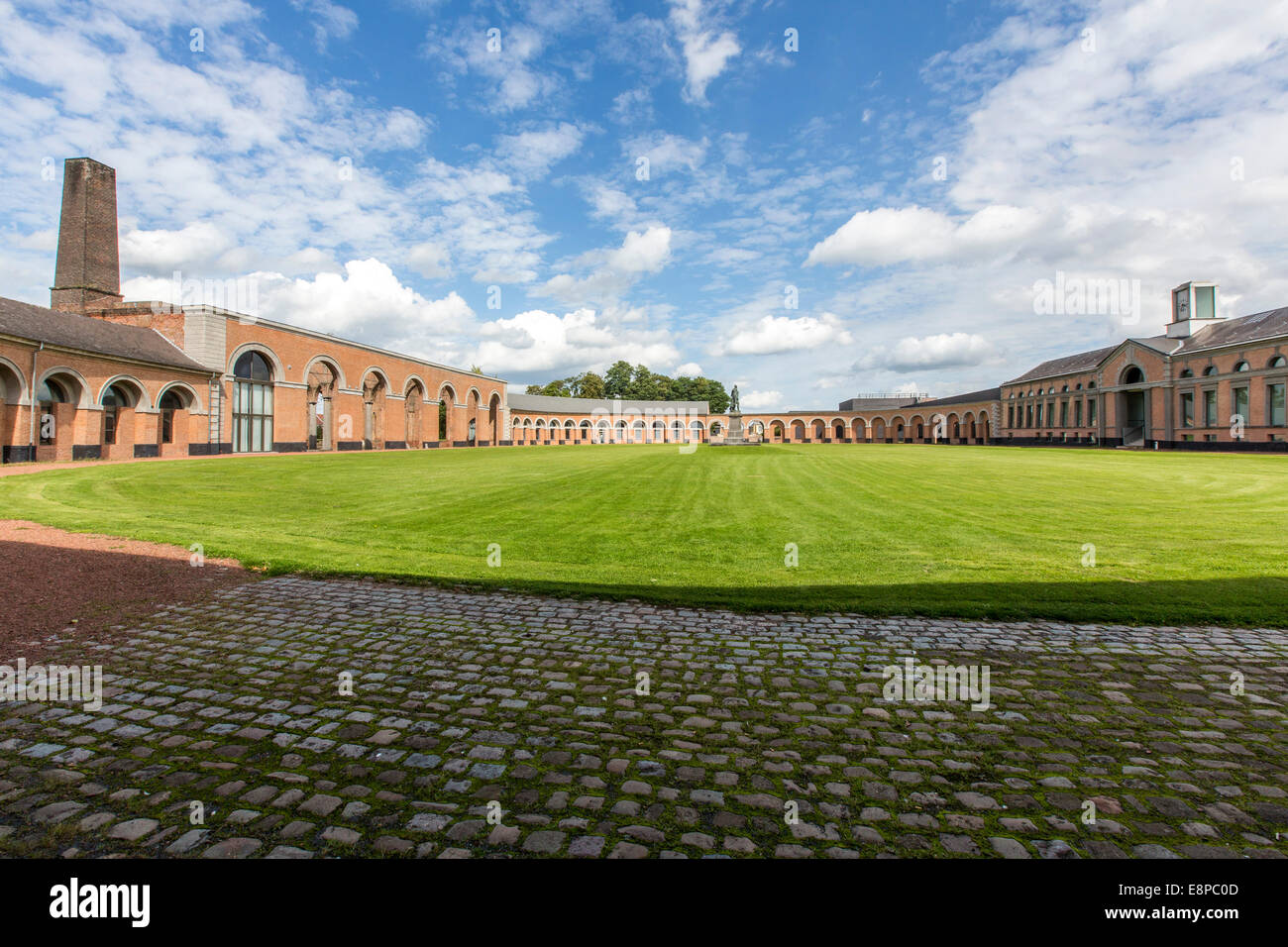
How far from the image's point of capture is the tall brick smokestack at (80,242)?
37.5 meters

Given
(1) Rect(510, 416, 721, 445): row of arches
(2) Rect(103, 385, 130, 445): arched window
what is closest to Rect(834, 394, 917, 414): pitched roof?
(1) Rect(510, 416, 721, 445): row of arches

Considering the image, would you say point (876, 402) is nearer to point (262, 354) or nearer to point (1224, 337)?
point (1224, 337)

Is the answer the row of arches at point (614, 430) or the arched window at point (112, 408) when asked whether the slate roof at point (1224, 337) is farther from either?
the arched window at point (112, 408)

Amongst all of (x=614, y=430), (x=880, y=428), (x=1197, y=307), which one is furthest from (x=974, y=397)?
(x=614, y=430)

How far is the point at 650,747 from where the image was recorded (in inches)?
144

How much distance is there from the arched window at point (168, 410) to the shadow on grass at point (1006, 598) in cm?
3426

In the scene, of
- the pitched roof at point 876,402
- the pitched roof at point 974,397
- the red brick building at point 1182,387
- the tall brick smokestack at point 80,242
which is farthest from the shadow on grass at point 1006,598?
the pitched roof at point 876,402

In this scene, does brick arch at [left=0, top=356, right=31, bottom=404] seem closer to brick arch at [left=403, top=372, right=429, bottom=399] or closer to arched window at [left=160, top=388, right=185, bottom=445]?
arched window at [left=160, top=388, right=185, bottom=445]

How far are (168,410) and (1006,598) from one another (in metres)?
40.7

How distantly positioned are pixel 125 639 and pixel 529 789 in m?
4.73

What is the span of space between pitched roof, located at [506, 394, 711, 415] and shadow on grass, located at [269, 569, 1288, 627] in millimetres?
91170
